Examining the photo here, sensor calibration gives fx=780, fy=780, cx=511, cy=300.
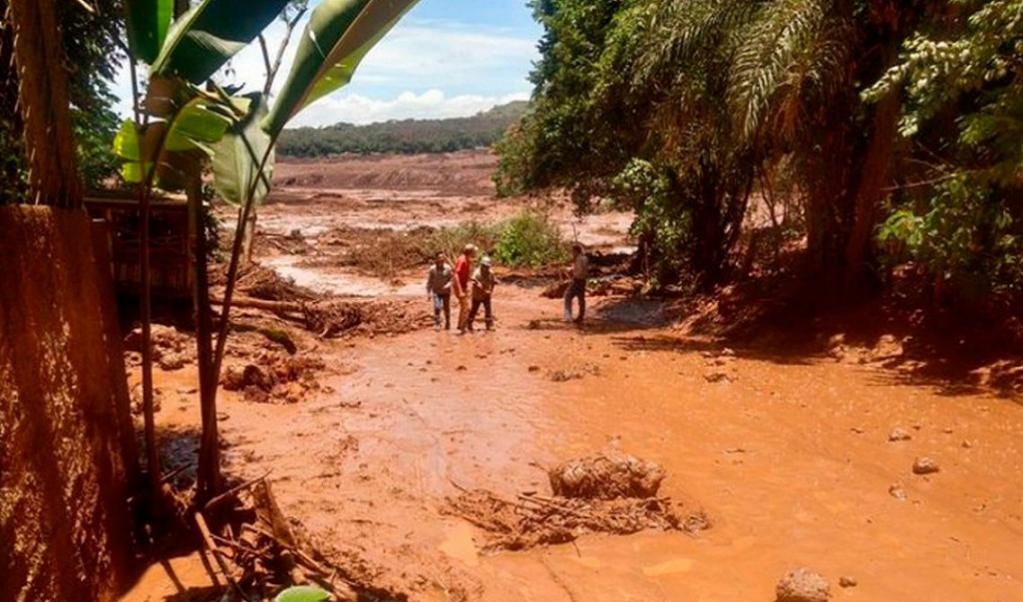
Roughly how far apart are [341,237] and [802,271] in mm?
23189

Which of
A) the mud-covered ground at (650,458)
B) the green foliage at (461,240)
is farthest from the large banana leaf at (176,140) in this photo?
the green foliage at (461,240)

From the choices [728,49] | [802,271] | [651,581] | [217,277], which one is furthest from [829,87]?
[217,277]

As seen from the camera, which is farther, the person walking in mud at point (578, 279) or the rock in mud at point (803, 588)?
the person walking in mud at point (578, 279)

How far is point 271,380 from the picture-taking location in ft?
29.3

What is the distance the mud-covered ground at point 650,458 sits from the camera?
4.44m

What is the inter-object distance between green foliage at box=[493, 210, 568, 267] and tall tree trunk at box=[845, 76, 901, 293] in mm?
13971

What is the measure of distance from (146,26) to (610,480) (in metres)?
3.96

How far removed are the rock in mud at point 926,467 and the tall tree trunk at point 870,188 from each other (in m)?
4.86

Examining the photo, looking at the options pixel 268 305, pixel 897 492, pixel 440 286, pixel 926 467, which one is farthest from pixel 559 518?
pixel 268 305

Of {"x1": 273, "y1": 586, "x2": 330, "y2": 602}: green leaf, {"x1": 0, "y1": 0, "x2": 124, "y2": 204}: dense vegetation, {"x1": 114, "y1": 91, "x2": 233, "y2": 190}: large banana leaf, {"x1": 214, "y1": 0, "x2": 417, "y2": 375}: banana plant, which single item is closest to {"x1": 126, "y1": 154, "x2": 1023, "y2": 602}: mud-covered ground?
{"x1": 273, "y1": 586, "x2": 330, "y2": 602}: green leaf

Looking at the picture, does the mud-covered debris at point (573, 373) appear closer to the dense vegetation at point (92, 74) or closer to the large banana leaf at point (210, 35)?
the dense vegetation at point (92, 74)

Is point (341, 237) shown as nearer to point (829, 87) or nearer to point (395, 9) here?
point (829, 87)

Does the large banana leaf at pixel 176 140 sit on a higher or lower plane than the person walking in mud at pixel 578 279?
higher

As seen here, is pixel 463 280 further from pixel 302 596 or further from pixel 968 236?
pixel 302 596
